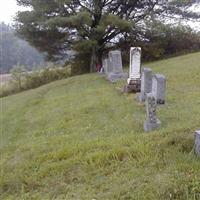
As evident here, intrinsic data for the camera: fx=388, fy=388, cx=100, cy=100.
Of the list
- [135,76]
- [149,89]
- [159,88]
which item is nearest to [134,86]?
[135,76]

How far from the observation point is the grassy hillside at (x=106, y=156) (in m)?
4.73

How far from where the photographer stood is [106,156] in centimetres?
596

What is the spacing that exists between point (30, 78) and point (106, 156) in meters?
22.7

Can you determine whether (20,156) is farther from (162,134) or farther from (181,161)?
(181,161)

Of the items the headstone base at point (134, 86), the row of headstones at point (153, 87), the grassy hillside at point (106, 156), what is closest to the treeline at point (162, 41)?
the headstone base at point (134, 86)

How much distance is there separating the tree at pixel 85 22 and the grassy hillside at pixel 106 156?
13658mm

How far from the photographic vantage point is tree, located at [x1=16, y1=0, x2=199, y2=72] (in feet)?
76.6

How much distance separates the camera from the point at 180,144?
5727mm

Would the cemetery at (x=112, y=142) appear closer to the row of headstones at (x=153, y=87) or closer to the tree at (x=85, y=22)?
the row of headstones at (x=153, y=87)

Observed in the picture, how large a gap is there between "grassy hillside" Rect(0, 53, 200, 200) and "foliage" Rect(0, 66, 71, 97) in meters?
17.2

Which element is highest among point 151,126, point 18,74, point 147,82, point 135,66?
point 135,66

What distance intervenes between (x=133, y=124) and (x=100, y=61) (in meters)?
19.1

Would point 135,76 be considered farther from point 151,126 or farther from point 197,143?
point 197,143

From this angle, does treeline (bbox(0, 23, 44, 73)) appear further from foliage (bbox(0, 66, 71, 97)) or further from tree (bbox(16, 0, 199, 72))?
tree (bbox(16, 0, 199, 72))
